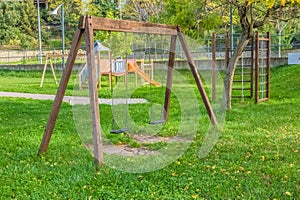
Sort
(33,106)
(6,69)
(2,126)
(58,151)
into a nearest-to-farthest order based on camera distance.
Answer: (58,151)
(2,126)
(33,106)
(6,69)

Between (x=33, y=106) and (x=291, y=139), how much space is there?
618 centimetres

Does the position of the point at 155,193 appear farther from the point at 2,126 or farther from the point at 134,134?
the point at 2,126

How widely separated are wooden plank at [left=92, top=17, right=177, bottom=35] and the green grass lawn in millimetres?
1579

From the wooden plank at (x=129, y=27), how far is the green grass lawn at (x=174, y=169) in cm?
158

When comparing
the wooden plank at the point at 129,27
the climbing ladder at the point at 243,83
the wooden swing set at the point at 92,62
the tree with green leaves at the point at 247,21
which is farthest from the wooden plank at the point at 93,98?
the climbing ladder at the point at 243,83

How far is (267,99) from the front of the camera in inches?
426

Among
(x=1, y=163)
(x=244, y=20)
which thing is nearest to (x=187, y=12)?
(x=244, y=20)

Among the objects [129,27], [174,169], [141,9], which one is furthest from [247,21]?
[141,9]

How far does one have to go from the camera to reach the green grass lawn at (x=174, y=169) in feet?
12.5

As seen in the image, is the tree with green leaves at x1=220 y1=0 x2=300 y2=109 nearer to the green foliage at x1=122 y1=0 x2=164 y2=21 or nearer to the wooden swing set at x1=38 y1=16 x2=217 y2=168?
the wooden swing set at x1=38 y1=16 x2=217 y2=168

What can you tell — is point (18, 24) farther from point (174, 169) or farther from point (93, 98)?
point (174, 169)

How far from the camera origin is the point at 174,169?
4.54 meters

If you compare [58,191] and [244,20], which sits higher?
[244,20]

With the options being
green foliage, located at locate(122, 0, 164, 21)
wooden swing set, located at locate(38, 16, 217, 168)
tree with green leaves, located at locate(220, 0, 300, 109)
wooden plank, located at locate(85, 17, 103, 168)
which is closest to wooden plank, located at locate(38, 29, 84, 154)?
wooden swing set, located at locate(38, 16, 217, 168)
